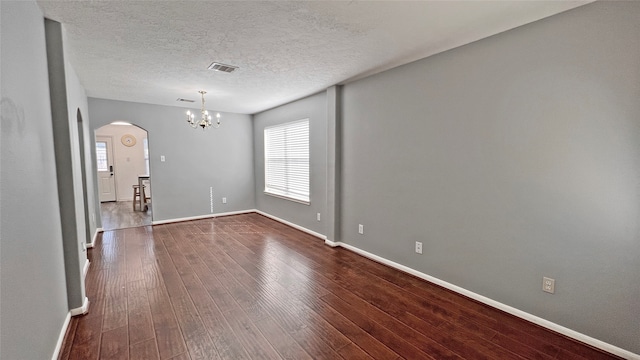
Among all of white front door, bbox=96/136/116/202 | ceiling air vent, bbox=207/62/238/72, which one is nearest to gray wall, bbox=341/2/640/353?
ceiling air vent, bbox=207/62/238/72

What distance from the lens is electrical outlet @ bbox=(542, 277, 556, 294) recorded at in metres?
2.13

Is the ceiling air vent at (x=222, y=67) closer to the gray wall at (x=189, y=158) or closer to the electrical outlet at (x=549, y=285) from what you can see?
the gray wall at (x=189, y=158)

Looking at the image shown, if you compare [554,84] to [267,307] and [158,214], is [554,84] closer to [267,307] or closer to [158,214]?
[267,307]

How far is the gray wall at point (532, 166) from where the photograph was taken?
1830 millimetres

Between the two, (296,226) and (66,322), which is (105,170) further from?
(66,322)

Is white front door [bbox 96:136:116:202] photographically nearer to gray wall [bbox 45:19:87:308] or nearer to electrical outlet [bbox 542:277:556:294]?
gray wall [bbox 45:19:87:308]

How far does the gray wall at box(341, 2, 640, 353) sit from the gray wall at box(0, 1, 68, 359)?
10.2 ft

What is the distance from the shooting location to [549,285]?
2145mm

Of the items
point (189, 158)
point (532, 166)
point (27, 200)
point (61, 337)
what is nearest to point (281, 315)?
point (61, 337)

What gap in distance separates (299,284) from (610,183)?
8.88 feet

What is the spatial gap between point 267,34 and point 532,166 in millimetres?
2480

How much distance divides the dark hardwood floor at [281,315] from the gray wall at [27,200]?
51 centimetres

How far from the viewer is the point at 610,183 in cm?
187

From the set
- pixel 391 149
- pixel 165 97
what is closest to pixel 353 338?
pixel 391 149
